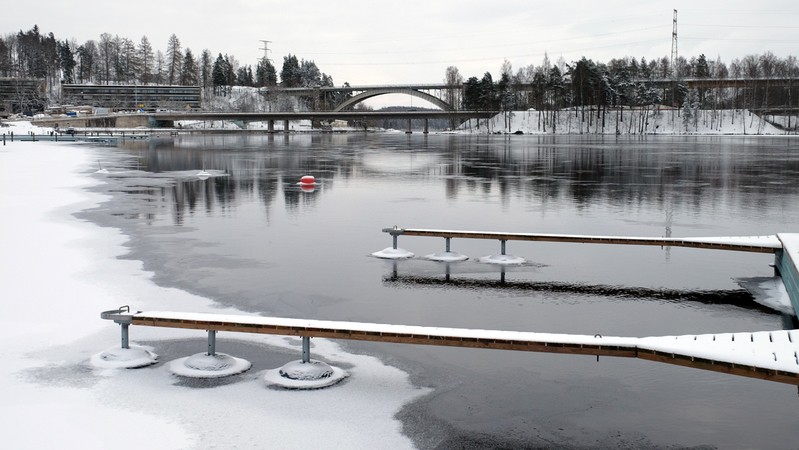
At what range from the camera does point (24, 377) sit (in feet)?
31.7

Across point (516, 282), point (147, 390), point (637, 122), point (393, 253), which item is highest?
point (637, 122)

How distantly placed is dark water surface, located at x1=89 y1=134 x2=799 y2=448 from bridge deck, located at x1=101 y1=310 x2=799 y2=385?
672mm

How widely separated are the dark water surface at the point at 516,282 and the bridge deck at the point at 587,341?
672mm

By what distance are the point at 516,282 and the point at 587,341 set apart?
6.64 m

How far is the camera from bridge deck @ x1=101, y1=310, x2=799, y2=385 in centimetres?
836

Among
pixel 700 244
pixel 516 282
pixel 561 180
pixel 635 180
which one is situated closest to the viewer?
pixel 516 282

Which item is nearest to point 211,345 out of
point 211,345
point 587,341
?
point 211,345

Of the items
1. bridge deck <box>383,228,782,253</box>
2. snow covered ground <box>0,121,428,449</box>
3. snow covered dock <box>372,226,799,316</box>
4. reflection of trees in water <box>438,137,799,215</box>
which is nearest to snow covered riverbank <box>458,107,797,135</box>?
reflection of trees in water <box>438,137,799,215</box>

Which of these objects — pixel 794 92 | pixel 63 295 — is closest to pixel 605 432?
pixel 63 295

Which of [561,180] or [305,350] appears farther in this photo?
[561,180]

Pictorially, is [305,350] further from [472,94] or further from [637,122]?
[472,94]

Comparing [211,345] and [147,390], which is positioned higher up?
[211,345]

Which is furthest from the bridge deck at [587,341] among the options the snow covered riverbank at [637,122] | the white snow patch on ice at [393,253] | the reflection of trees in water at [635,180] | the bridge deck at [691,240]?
the snow covered riverbank at [637,122]

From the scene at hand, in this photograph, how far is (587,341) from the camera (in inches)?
358
